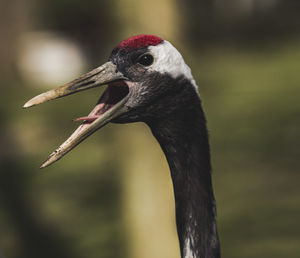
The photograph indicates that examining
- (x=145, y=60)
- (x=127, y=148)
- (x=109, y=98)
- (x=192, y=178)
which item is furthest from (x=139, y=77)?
(x=127, y=148)

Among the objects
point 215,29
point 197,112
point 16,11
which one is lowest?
point 215,29

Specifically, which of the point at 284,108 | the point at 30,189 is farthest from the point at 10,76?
the point at 30,189

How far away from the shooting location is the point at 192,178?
3.57m

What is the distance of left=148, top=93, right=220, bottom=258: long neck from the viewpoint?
11.6 ft

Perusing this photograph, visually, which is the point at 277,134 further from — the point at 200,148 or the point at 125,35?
the point at 200,148

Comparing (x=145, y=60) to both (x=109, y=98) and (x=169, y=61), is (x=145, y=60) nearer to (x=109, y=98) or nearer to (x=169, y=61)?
(x=169, y=61)

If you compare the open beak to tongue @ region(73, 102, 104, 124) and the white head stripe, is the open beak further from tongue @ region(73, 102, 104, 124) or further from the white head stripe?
the white head stripe

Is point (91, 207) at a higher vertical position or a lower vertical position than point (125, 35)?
lower

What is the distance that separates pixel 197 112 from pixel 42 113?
1389 centimetres

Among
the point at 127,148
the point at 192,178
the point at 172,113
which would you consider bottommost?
the point at 127,148

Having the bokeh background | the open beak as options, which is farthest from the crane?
the bokeh background

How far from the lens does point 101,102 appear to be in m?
3.54

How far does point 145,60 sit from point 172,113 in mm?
298

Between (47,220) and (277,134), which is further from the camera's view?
(277,134)
